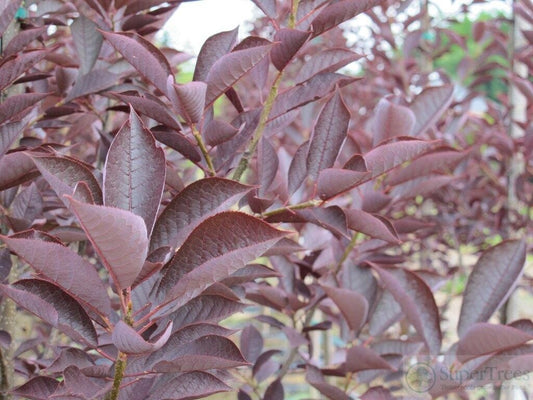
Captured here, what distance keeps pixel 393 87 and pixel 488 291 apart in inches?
78.8

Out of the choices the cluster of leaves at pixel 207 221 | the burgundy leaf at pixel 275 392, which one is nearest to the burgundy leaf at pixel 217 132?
the cluster of leaves at pixel 207 221

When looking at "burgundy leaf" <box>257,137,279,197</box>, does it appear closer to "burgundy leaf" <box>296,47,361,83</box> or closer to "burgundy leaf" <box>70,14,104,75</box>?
"burgundy leaf" <box>296,47,361,83</box>

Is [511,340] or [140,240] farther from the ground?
[140,240]

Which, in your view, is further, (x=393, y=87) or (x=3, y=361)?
(x=393, y=87)

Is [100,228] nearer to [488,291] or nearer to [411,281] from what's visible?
[411,281]

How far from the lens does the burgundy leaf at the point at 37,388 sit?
815 mm

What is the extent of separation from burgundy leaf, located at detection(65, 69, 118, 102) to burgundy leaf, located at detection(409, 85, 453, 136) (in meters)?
0.63

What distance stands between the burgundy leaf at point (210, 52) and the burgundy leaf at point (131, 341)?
1.51 feet

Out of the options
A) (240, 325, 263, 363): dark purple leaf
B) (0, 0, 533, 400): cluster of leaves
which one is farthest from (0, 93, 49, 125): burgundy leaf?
(240, 325, 263, 363): dark purple leaf

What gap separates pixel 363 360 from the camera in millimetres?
1085

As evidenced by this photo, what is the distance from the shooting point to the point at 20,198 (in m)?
1.11

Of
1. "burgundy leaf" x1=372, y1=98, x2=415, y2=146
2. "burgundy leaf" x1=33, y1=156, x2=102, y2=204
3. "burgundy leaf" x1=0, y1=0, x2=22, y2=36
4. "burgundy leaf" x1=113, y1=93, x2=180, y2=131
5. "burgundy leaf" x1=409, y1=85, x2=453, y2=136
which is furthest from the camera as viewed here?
"burgundy leaf" x1=409, y1=85, x2=453, y2=136

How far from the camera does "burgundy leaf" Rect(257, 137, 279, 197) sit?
3.32ft

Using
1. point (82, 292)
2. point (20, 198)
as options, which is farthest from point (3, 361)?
point (82, 292)
